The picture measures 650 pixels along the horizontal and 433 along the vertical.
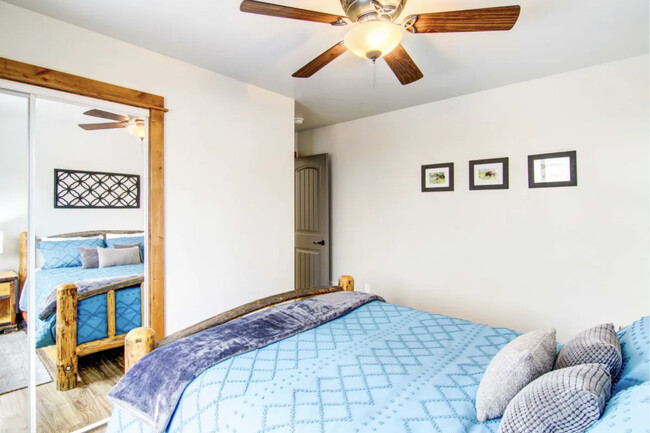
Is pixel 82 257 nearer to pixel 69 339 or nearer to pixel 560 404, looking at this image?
pixel 69 339

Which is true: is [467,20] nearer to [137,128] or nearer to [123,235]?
[137,128]

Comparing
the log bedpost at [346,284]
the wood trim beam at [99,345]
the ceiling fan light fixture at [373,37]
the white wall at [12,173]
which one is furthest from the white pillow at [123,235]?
the ceiling fan light fixture at [373,37]

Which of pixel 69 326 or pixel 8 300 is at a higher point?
pixel 8 300

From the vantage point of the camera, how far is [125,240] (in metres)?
2.36

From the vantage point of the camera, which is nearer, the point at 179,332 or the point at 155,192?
the point at 179,332

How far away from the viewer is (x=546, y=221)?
2916 millimetres

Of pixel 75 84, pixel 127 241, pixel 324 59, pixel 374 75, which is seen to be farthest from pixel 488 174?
pixel 75 84

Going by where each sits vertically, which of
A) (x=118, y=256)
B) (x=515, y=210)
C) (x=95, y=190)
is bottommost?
(x=118, y=256)

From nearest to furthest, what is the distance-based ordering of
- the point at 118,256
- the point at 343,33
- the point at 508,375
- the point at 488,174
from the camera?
the point at 508,375 → the point at 343,33 → the point at 118,256 → the point at 488,174

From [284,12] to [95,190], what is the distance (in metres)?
Result: 1.68

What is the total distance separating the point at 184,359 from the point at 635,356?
159cm

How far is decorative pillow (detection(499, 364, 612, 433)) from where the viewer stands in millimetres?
815

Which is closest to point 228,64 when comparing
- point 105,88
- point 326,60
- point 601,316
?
point 105,88

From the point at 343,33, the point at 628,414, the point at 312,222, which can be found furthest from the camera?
the point at 312,222
